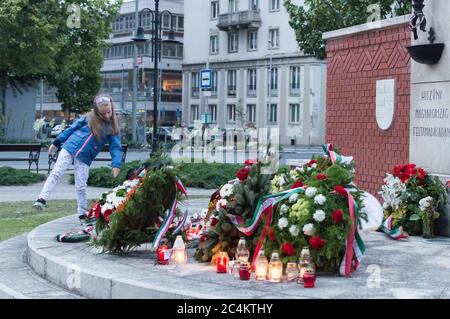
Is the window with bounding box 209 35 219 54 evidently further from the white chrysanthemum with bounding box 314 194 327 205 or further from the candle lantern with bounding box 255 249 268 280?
the candle lantern with bounding box 255 249 268 280

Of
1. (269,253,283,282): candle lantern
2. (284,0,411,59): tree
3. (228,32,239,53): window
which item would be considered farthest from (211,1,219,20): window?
(269,253,283,282): candle lantern

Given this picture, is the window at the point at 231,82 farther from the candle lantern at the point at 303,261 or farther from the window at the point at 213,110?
the candle lantern at the point at 303,261

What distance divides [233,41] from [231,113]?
731cm

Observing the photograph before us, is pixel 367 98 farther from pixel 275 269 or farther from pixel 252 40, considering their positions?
pixel 252 40

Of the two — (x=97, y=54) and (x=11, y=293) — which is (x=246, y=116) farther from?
(x=11, y=293)

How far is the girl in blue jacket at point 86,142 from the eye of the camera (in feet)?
36.3

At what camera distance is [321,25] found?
29.8 metres

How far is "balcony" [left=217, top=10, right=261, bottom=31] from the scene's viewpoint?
75.8 metres

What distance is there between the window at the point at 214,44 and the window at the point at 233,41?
6.23ft

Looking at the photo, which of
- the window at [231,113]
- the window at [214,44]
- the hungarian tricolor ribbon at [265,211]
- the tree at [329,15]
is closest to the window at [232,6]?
the window at [214,44]

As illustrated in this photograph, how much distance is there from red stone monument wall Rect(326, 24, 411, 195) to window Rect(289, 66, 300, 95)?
56.9 meters

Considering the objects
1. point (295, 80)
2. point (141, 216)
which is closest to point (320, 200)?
point (141, 216)

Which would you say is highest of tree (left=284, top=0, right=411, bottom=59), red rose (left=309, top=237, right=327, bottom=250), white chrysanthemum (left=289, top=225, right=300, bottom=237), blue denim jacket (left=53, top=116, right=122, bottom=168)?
tree (left=284, top=0, right=411, bottom=59)

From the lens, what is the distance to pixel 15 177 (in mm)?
21094
